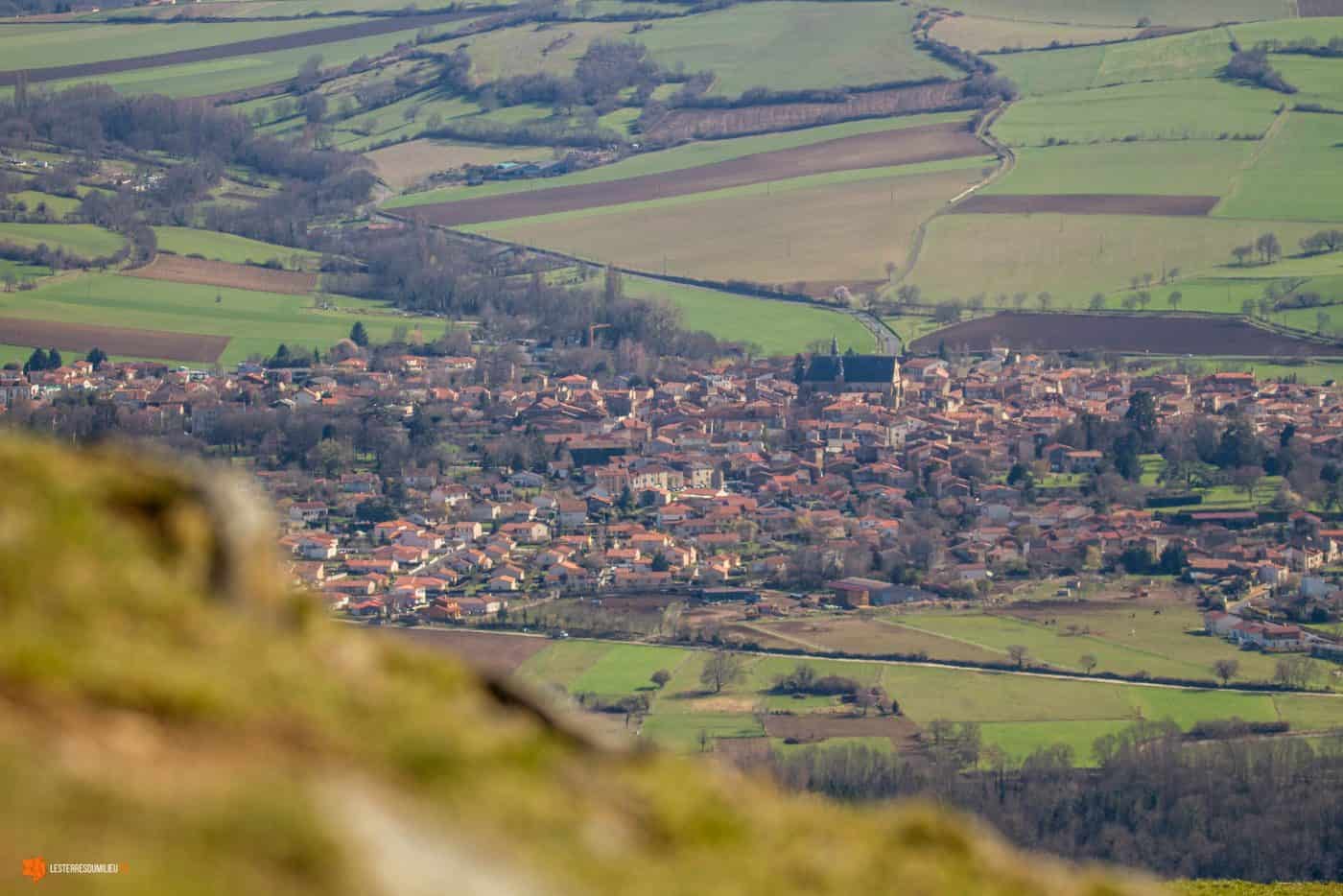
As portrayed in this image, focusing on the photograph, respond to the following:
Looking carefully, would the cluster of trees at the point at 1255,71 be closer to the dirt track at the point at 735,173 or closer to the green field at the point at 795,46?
the dirt track at the point at 735,173

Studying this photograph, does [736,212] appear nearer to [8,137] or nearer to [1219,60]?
[1219,60]

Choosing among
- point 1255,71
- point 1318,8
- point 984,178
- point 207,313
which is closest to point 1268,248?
point 984,178

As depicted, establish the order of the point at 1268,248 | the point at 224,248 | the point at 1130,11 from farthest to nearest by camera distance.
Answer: the point at 1130,11 → the point at 224,248 → the point at 1268,248

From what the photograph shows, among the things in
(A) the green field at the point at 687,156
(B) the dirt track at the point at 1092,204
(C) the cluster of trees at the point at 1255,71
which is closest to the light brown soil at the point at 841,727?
(B) the dirt track at the point at 1092,204

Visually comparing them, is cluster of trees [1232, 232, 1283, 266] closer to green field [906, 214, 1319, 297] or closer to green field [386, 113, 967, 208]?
green field [906, 214, 1319, 297]

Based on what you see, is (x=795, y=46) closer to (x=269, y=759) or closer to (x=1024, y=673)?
(x=1024, y=673)
